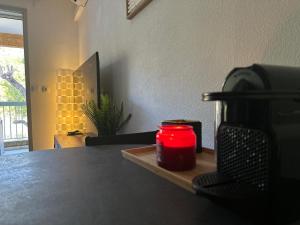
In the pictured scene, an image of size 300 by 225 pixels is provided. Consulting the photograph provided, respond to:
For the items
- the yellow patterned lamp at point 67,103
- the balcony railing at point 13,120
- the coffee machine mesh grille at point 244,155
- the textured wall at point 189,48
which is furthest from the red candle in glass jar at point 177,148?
the balcony railing at point 13,120

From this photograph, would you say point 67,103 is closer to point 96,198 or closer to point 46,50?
point 46,50

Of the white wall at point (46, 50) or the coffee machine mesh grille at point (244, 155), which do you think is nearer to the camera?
the coffee machine mesh grille at point (244, 155)

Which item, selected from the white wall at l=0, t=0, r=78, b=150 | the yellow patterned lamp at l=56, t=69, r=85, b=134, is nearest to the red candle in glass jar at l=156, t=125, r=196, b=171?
the yellow patterned lamp at l=56, t=69, r=85, b=134

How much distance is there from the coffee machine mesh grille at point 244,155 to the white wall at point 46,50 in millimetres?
3136

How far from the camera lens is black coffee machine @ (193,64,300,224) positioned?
0.31m

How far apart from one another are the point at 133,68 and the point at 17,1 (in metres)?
2.51

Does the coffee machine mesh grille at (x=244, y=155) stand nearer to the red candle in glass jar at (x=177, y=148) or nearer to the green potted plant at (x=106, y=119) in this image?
the red candle in glass jar at (x=177, y=148)

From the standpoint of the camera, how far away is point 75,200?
1.31ft

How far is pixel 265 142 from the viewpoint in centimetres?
32

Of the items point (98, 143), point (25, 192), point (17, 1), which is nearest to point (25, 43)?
point (17, 1)

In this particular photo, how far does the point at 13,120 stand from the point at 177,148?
458cm

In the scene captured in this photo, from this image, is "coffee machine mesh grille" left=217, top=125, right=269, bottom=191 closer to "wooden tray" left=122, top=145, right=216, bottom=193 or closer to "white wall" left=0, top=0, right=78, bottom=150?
"wooden tray" left=122, top=145, right=216, bottom=193

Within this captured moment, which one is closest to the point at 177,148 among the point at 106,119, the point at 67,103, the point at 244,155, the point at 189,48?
the point at 244,155

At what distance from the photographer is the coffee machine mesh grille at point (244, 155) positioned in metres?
0.33
